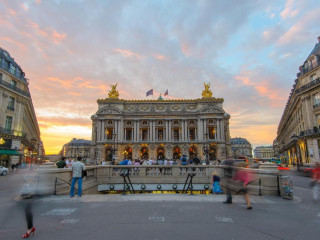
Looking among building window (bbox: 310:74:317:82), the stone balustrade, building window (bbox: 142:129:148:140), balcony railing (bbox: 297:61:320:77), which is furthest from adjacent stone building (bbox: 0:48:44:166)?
Answer: building window (bbox: 310:74:317:82)

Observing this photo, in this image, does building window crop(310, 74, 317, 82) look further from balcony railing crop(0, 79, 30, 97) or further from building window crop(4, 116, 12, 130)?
building window crop(4, 116, 12, 130)

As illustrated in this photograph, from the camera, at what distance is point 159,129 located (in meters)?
70.5

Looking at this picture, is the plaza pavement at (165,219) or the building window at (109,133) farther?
the building window at (109,133)

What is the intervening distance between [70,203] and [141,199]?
9.72 feet

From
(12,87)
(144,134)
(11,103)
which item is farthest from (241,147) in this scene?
(12,87)

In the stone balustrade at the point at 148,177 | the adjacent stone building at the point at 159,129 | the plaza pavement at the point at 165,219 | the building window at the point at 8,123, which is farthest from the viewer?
the adjacent stone building at the point at 159,129

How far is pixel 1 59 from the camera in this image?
34.3 metres

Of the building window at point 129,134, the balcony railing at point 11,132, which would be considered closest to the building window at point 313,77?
the building window at point 129,134

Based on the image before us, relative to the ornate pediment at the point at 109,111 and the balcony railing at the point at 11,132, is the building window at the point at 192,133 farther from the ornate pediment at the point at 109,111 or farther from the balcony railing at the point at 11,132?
the balcony railing at the point at 11,132

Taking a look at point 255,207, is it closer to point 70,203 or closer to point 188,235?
point 188,235

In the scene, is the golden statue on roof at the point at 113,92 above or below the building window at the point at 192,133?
above

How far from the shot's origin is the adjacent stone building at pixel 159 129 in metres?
65.3

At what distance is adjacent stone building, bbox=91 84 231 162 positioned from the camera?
65312 millimetres

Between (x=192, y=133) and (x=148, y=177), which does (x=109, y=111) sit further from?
(x=148, y=177)
